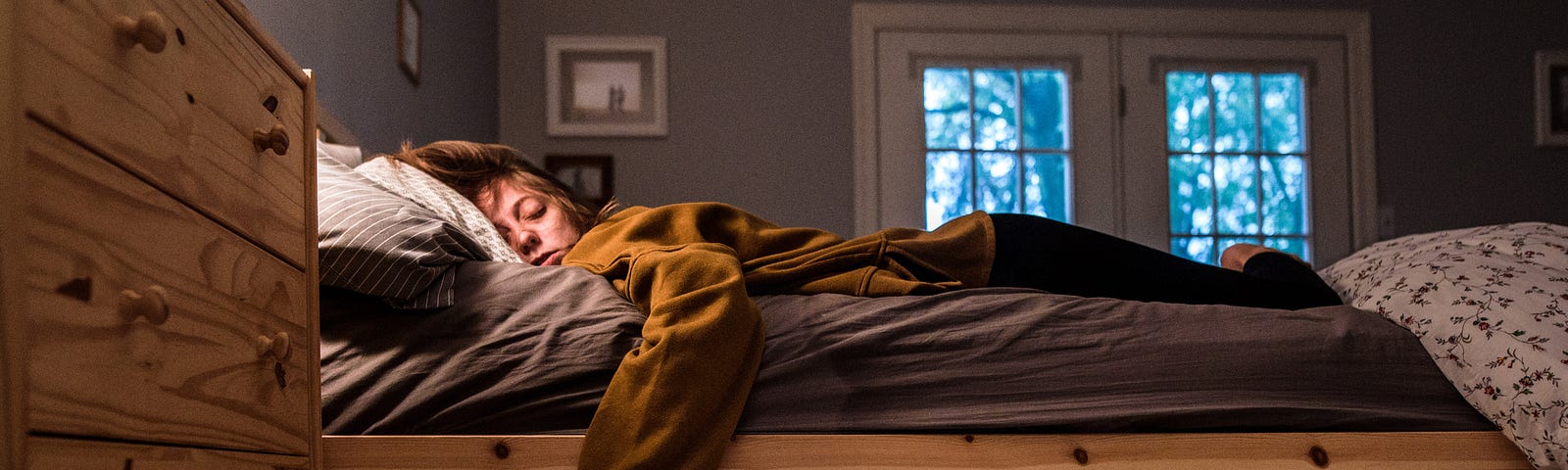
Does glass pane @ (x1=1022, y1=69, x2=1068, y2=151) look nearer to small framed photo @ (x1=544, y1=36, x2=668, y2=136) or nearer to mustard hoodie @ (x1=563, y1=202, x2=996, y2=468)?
small framed photo @ (x1=544, y1=36, x2=668, y2=136)

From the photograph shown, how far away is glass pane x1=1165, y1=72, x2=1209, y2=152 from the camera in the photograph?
349 centimetres

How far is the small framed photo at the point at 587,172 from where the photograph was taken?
3.29 m

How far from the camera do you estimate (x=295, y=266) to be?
97cm

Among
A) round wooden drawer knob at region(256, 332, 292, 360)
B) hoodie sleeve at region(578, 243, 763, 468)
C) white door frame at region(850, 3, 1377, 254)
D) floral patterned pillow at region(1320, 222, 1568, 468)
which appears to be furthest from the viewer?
white door frame at region(850, 3, 1377, 254)

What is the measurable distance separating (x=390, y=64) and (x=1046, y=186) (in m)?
1.94

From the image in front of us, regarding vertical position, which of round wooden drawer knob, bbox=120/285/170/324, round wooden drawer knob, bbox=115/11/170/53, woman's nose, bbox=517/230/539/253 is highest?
round wooden drawer knob, bbox=115/11/170/53

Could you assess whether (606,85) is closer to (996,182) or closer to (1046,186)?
(996,182)

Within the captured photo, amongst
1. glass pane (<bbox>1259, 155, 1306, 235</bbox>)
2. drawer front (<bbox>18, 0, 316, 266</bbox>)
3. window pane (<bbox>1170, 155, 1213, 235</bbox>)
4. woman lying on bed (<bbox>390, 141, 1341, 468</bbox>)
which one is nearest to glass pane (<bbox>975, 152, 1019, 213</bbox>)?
window pane (<bbox>1170, 155, 1213, 235</bbox>)

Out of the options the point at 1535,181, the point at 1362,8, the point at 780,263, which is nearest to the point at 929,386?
the point at 780,263

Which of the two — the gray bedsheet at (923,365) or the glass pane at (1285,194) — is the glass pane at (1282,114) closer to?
the glass pane at (1285,194)

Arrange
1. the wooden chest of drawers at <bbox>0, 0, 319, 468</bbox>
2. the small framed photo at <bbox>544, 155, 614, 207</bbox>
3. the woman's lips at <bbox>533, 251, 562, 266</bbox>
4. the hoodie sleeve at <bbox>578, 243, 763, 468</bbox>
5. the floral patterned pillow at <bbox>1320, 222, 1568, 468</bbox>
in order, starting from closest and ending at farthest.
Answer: the wooden chest of drawers at <bbox>0, 0, 319, 468</bbox>
the hoodie sleeve at <bbox>578, 243, 763, 468</bbox>
the floral patterned pillow at <bbox>1320, 222, 1568, 468</bbox>
the woman's lips at <bbox>533, 251, 562, 266</bbox>
the small framed photo at <bbox>544, 155, 614, 207</bbox>

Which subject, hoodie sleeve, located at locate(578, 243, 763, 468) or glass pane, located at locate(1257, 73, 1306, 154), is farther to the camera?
glass pane, located at locate(1257, 73, 1306, 154)

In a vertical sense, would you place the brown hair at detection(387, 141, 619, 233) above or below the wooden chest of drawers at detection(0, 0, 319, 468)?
above

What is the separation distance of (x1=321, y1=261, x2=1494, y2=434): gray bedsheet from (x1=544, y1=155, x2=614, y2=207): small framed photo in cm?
200
